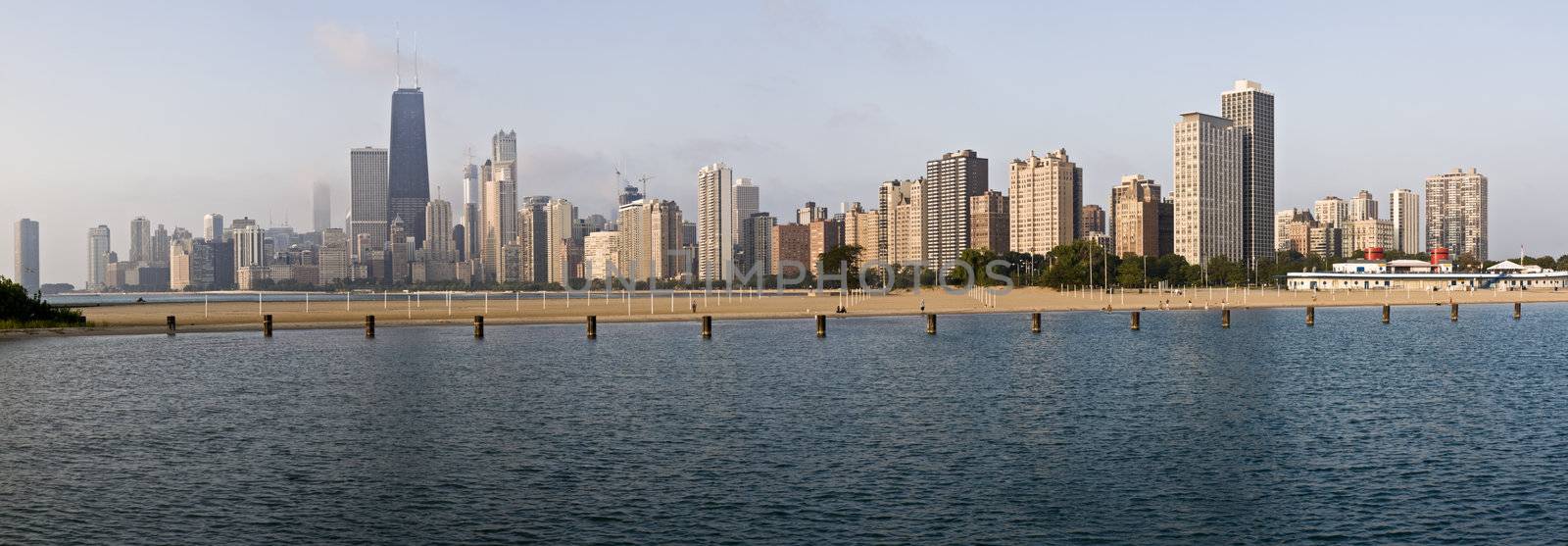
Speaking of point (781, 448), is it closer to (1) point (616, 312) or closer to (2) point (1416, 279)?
(1) point (616, 312)

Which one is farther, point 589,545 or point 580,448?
point 580,448

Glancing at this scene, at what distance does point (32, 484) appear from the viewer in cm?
2359

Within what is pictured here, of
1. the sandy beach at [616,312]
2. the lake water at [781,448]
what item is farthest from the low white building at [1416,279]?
the lake water at [781,448]

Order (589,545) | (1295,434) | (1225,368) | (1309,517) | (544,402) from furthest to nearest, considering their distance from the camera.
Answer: (1225,368) → (544,402) → (1295,434) → (1309,517) → (589,545)

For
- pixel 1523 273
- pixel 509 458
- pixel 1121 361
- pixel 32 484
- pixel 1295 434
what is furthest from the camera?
pixel 1523 273

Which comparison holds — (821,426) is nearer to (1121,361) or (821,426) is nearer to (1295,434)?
(1295,434)

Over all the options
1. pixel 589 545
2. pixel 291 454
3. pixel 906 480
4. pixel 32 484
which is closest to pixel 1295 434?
pixel 906 480

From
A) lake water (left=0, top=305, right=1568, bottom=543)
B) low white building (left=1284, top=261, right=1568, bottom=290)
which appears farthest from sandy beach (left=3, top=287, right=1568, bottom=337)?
lake water (left=0, top=305, right=1568, bottom=543)

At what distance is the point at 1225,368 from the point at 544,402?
30.2 meters

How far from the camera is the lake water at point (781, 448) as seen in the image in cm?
2053

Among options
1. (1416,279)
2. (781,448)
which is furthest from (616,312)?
(1416,279)

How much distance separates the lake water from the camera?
20.5 m

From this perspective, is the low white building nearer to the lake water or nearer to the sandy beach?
the sandy beach

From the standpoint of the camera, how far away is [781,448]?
2833 cm
